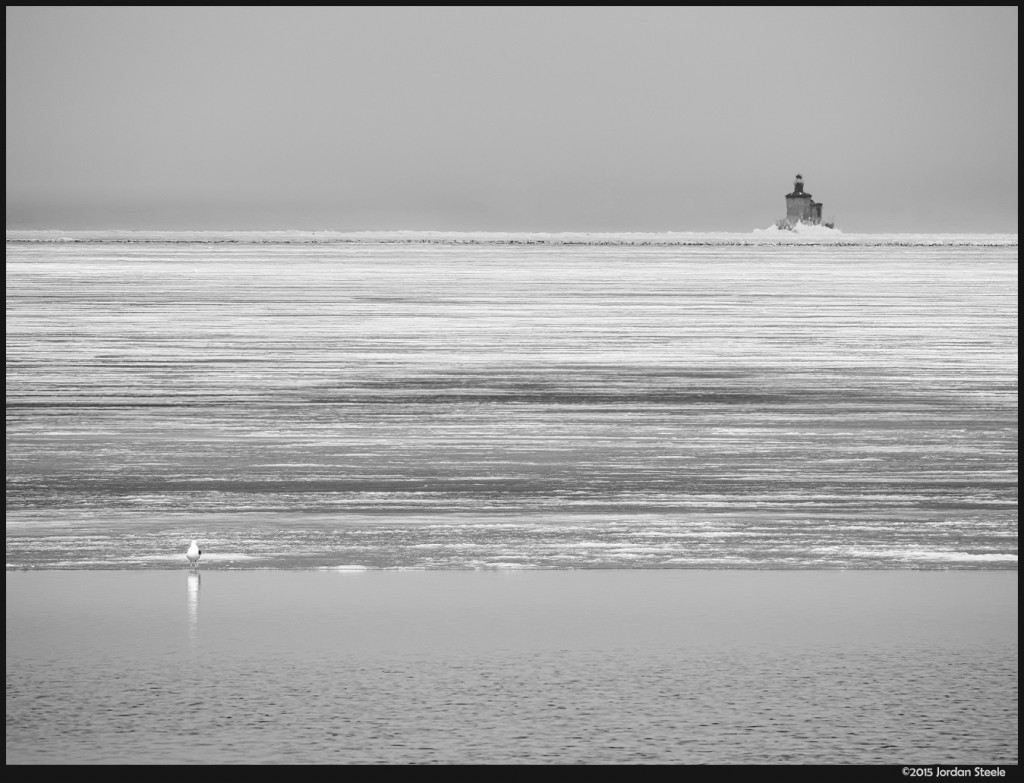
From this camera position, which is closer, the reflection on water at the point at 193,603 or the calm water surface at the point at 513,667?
the calm water surface at the point at 513,667

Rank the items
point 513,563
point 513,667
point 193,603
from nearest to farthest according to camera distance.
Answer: point 513,667, point 193,603, point 513,563

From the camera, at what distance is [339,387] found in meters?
20.9

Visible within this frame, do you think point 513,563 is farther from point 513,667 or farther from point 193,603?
point 513,667

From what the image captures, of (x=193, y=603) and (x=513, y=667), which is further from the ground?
(x=193, y=603)

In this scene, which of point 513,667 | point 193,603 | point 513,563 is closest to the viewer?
point 513,667

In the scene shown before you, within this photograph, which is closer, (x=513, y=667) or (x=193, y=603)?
(x=513, y=667)

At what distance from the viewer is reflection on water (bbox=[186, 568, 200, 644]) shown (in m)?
7.47

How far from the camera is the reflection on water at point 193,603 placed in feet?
24.5

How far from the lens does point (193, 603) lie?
8.13 metres

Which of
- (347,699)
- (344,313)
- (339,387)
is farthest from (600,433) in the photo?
(344,313)

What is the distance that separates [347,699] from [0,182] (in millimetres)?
7010

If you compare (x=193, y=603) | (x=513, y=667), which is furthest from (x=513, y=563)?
(x=513, y=667)

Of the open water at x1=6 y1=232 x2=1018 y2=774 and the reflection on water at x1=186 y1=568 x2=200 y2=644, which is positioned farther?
the reflection on water at x1=186 y1=568 x2=200 y2=644
